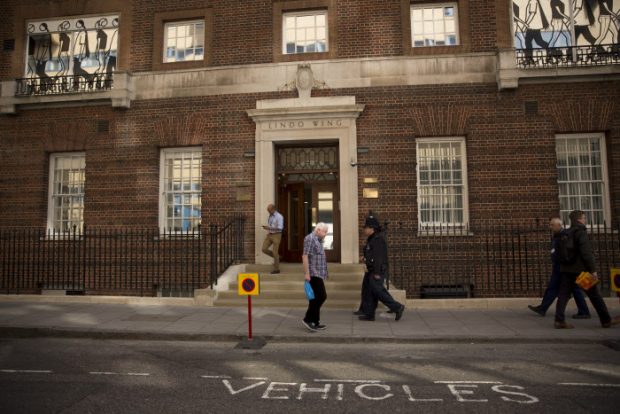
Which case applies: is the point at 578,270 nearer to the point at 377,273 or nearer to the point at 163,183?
the point at 377,273

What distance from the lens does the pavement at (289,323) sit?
717 centimetres

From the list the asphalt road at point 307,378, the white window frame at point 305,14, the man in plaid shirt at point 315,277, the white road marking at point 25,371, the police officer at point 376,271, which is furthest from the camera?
the white window frame at point 305,14

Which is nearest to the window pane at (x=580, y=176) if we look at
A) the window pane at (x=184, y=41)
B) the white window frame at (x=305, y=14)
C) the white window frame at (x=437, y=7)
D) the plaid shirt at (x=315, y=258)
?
the white window frame at (x=437, y=7)

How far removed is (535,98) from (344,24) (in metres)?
5.29

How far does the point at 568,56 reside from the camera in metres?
11.2

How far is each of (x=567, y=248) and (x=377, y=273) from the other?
3.32 meters

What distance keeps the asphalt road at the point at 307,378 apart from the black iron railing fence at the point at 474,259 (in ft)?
12.9

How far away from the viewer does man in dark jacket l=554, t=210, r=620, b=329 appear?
7570 mm

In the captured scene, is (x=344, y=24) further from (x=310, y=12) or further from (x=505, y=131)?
(x=505, y=131)

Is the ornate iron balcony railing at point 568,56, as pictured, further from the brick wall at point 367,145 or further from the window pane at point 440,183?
the window pane at point 440,183

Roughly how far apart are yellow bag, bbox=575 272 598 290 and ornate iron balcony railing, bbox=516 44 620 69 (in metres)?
5.99

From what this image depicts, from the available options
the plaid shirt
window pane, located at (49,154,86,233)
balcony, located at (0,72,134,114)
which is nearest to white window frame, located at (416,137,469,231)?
the plaid shirt

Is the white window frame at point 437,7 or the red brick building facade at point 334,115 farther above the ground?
the white window frame at point 437,7

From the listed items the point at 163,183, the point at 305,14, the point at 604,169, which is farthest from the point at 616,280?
the point at 163,183
